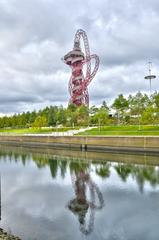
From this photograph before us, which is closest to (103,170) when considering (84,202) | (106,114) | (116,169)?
(116,169)

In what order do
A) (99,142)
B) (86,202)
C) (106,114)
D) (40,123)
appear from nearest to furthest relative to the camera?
1. (86,202)
2. (99,142)
3. (106,114)
4. (40,123)

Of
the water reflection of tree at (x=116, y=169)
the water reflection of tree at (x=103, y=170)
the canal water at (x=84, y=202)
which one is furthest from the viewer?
the water reflection of tree at (x=103, y=170)

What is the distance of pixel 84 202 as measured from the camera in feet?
59.1

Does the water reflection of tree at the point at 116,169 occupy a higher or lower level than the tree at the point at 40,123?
lower

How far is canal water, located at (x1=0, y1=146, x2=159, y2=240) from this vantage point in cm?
1323

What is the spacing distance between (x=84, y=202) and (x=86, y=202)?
0.13 metres

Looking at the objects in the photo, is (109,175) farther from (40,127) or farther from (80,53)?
(80,53)

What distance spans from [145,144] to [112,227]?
976 inches

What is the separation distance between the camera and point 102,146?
44531 mm

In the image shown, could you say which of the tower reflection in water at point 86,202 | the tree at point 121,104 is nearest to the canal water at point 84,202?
the tower reflection in water at point 86,202

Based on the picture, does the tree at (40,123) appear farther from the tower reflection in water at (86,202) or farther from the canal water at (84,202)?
the tower reflection in water at (86,202)

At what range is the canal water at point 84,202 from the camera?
521 inches

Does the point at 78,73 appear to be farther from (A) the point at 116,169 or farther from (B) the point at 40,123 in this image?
(A) the point at 116,169

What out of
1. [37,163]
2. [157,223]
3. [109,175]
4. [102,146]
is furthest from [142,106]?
[157,223]
